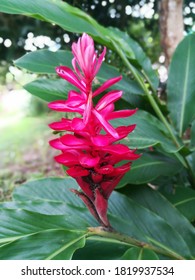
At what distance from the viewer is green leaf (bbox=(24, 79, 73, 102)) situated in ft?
4.22

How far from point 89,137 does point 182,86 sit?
2.76 ft

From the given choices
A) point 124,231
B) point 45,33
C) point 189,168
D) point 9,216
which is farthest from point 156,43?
point 9,216

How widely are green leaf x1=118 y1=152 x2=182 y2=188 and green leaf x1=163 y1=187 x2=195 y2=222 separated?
9cm

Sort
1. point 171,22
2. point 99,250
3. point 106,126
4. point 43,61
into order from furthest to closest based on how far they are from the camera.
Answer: point 171,22 → point 43,61 → point 99,250 → point 106,126

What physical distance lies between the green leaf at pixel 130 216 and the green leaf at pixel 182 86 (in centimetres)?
34

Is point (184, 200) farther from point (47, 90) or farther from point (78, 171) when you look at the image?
point (78, 171)

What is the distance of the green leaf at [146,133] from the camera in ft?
3.82

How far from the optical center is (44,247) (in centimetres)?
86

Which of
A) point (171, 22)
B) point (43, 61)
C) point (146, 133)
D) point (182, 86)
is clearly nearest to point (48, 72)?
point (43, 61)

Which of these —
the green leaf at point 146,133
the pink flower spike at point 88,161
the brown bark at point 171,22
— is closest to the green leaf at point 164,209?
the green leaf at point 146,133

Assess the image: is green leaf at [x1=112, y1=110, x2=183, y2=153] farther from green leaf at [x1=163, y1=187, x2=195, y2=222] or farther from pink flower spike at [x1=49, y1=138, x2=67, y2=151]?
pink flower spike at [x1=49, y1=138, x2=67, y2=151]

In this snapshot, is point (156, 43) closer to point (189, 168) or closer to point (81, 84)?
point (189, 168)

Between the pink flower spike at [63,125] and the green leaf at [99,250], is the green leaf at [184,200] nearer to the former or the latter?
the green leaf at [99,250]
